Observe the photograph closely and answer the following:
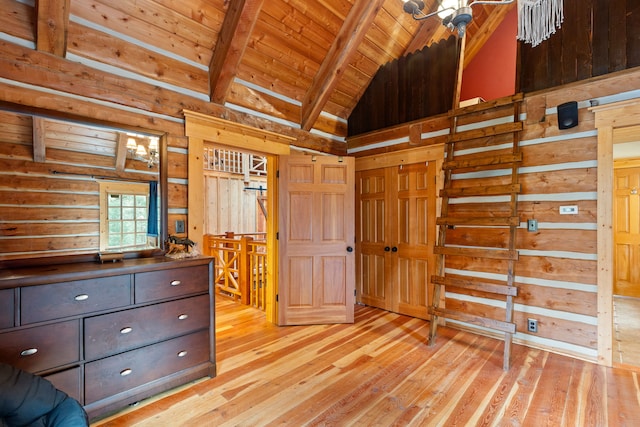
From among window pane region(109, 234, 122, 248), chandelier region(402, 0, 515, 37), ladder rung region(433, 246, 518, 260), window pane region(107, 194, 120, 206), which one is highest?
chandelier region(402, 0, 515, 37)

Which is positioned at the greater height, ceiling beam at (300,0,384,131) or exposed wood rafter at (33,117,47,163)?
ceiling beam at (300,0,384,131)

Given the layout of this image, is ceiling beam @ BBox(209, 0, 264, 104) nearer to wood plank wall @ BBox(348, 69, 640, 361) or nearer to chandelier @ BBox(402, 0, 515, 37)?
chandelier @ BBox(402, 0, 515, 37)

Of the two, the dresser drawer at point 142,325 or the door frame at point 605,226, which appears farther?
the door frame at point 605,226

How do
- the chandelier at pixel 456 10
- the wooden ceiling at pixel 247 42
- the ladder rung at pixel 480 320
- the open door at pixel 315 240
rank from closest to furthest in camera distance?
the chandelier at pixel 456 10 < the wooden ceiling at pixel 247 42 < the ladder rung at pixel 480 320 < the open door at pixel 315 240

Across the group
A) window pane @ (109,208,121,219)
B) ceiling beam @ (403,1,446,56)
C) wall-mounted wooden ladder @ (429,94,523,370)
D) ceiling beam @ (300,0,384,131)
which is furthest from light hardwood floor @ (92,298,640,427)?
ceiling beam @ (403,1,446,56)

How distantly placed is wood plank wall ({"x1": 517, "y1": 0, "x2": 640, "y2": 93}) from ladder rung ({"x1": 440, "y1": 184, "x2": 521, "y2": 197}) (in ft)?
3.54

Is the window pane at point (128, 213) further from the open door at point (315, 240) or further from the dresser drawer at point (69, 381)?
the open door at point (315, 240)

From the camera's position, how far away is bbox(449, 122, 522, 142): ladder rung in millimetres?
2996

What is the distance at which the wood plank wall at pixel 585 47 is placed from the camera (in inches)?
101

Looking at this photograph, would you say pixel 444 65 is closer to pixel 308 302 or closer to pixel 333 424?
pixel 308 302

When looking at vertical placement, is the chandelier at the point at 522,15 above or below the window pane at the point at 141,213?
above

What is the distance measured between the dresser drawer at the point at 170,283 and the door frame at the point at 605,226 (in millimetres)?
3431

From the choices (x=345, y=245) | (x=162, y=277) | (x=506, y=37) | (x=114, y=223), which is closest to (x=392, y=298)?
(x=345, y=245)

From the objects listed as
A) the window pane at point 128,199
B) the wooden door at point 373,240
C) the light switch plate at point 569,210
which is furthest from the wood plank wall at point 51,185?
the light switch plate at point 569,210
